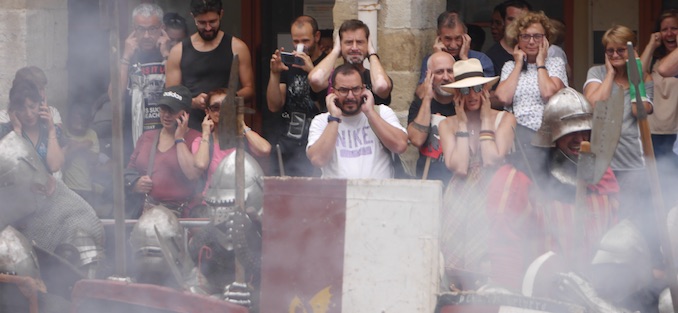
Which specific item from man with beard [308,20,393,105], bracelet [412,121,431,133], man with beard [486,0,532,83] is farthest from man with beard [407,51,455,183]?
man with beard [486,0,532,83]

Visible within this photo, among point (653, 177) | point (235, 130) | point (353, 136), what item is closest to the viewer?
point (653, 177)

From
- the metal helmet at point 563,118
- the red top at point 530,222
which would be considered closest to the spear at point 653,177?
the red top at point 530,222

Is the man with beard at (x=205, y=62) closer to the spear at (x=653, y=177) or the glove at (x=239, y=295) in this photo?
the glove at (x=239, y=295)

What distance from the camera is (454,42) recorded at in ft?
27.0

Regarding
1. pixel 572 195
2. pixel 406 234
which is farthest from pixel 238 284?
pixel 572 195

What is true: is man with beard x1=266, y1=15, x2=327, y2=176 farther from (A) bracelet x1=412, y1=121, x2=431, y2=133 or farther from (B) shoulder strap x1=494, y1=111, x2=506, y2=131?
(B) shoulder strap x1=494, y1=111, x2=506, y2=131

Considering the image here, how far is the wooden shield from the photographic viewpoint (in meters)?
5.77

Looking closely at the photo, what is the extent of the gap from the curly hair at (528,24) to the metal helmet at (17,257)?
265cm

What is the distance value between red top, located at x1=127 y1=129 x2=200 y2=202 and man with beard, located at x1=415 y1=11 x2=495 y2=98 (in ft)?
4.17

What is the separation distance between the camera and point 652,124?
7.97m

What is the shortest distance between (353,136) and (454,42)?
905 mm

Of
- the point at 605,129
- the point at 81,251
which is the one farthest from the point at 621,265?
the point at 81,251

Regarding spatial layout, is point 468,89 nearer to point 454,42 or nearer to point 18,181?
point 454,42

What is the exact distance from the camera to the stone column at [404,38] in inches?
348
